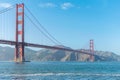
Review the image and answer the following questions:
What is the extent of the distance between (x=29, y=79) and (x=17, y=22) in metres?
62.4

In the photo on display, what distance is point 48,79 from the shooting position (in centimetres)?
3825

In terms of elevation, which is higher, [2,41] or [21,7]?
[21,7]

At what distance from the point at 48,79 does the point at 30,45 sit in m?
56.7

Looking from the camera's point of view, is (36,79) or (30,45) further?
(30,45)

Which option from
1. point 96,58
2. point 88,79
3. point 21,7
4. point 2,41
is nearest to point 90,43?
point 96,58

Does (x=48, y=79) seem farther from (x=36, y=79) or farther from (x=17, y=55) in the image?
(x=17, y=55)

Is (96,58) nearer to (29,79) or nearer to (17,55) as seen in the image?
(17,55)

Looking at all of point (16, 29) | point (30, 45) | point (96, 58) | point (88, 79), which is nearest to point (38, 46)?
point (30, 45)

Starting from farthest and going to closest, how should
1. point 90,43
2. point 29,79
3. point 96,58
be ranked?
point 90,43, point 96,58, point 29,79

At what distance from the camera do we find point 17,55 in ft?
319

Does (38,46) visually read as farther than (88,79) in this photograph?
Yes

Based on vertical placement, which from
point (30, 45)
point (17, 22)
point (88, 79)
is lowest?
point (88, 79)

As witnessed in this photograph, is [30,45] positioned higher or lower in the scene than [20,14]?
lower

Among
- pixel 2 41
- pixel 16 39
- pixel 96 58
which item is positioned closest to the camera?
pixel 2 41
